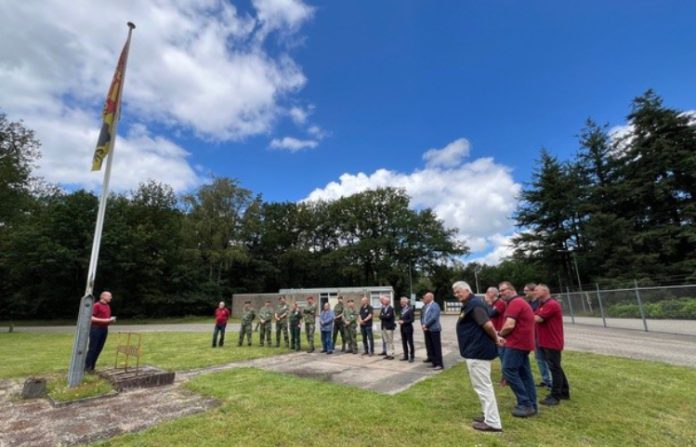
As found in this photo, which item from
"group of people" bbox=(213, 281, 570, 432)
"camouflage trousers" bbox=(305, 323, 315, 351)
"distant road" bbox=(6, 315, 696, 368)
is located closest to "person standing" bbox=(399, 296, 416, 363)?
"group of people" bbox=(213, 281, 570, 432)

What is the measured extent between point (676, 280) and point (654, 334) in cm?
1888

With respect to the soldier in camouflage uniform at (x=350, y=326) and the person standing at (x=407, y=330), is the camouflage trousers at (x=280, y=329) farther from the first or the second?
the person standing at (x=407, y=330)

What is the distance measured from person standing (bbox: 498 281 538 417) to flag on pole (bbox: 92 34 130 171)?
831 centimetres

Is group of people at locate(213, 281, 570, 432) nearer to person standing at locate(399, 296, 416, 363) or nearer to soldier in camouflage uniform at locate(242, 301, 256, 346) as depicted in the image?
person standing at locate(399, 296, 416, 363)

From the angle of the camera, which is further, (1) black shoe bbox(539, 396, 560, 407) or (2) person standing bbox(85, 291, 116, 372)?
(2) person standing bbox(85, 291, 116, 372)

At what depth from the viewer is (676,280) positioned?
84.0 ft

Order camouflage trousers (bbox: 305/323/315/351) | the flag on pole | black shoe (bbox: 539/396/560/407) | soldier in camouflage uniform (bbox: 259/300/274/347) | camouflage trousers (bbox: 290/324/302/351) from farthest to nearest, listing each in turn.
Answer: soldier in camouflage uniform (bbox: 259/300/274/347), camouflage trousers (bbox: 290/324/302/351), camouflage trousers (bbox: 305/323/315/351), the flag on pole, black shoe (bbox: 539/396/560/407)

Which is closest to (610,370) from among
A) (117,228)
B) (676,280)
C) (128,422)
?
(128,422)

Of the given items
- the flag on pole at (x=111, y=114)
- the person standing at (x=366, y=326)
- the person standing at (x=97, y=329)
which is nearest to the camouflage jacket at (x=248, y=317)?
the person standing at (x=366, y=326)

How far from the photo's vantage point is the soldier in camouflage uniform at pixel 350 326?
34.1 feet

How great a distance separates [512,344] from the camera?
458 centimetres

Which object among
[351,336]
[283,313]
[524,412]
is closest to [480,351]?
[524,412]

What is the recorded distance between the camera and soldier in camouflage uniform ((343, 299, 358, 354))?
10.4 metres

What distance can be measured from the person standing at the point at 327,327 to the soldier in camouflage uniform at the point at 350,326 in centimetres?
44
